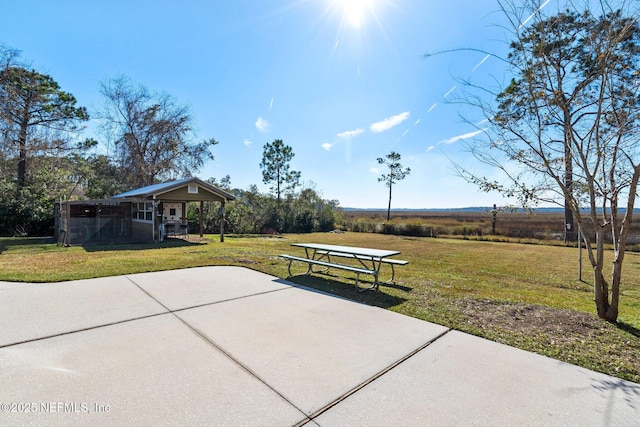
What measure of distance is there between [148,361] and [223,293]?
224 centimetres

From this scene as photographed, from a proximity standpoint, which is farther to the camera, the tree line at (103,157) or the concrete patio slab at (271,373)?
the tree line at (103,157)

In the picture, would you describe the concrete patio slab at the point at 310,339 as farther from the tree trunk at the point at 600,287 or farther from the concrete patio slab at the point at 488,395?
the tree trunk at the point at 600,287

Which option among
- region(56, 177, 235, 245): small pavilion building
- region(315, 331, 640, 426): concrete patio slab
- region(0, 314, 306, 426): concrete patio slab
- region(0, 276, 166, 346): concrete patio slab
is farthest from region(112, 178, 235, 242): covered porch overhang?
region(315, 331, 640, 426): concrete patio slab

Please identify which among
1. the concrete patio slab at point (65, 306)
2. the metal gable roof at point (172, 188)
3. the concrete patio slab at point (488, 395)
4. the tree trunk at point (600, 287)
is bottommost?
the concrete patio slab at point (488, 395)

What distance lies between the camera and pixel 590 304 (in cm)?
525

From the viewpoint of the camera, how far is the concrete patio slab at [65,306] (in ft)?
10.7

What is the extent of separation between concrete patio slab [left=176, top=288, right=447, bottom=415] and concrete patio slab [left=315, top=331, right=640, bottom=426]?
21cm

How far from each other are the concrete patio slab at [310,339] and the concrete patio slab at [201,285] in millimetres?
425

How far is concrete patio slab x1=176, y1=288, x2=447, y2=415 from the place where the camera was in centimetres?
238

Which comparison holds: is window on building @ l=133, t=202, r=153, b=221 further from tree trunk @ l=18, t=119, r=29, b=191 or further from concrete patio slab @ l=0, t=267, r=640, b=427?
concrete patio slab @ l=0, t=267, r=640, b=427

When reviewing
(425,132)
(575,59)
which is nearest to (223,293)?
(575,59)

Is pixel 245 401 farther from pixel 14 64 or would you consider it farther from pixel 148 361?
pixel 14 64

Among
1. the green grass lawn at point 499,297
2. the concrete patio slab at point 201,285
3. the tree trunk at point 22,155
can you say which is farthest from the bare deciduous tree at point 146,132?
the concrete patio slab at point 201,285

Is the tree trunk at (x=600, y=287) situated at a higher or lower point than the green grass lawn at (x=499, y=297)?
higher
